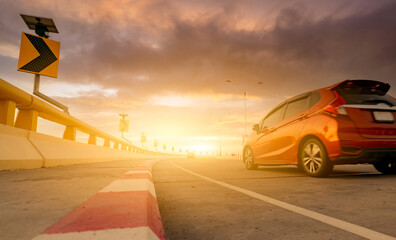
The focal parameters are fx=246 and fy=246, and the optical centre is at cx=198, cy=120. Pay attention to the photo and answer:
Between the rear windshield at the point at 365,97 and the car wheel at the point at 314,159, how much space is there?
3.54ft

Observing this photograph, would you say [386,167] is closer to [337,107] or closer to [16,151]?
[337,107]

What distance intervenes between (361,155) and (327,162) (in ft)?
1.95

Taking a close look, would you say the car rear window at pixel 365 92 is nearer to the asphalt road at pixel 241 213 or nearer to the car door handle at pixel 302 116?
the car door handle at pixel 302 116

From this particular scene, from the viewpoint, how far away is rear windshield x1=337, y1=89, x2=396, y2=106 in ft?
16.5

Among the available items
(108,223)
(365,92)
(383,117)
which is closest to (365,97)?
(365,92)

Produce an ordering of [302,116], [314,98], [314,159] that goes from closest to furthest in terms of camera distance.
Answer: [314,159] < [314,98] < [302,116]

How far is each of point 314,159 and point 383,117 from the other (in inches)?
60.1

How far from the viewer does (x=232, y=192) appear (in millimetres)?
3428

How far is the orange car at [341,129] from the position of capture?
4691 mm

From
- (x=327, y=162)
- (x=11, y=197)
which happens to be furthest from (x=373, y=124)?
(x=11, y=197)

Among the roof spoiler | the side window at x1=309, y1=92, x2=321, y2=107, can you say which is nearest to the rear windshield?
the roof spoiler

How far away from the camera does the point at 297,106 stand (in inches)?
247

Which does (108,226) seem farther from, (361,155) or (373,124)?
(373,124)

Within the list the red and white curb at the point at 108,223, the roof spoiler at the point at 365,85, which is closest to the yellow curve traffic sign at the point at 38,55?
→ the red and white curb at the point at 108,223
